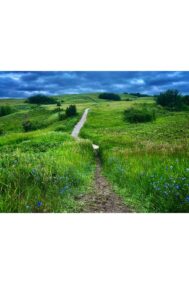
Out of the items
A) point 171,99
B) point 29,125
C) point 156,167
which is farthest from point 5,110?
point 171,99

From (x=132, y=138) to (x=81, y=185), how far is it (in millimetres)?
4118

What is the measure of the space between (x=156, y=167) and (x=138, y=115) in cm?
716

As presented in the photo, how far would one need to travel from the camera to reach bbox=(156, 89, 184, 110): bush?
8417 millimetres

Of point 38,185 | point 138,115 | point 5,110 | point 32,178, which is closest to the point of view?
point 38,185

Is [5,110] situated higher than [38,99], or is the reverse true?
[38,99]

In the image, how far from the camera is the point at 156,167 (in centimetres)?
642

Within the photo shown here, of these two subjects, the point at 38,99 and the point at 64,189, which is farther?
the point at 38,99

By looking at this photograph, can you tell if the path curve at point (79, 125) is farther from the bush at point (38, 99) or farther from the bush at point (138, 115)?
the bush at point (38, 99)

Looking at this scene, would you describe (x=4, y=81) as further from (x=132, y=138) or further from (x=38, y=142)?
(x=132, y=138)

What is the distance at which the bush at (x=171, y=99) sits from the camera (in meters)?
8.42

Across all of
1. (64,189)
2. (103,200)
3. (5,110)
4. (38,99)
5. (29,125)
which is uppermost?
(38,99)

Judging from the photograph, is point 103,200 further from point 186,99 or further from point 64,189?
point 186,99

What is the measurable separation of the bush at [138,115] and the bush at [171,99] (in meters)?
1.47
